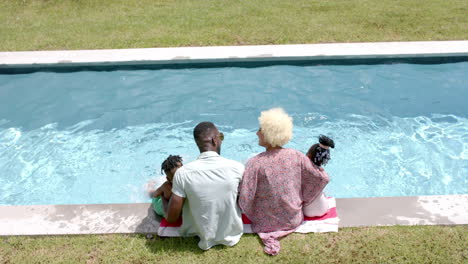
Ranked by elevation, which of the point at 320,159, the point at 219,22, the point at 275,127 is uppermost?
the point at 219,22

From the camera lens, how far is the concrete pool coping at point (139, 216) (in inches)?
176

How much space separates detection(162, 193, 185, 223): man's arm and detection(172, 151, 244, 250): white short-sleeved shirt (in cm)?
6

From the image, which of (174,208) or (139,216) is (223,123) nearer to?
(139,216)

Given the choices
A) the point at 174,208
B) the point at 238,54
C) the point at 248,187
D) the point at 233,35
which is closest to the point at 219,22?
the point at 233,35

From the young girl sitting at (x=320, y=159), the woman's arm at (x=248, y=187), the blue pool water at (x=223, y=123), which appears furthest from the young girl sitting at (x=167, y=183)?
the blue pool water at (x=223, y=123)

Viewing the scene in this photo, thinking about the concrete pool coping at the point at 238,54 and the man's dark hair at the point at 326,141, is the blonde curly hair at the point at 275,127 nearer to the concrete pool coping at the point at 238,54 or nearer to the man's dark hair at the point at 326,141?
the man's dark hair at the point at 326,141

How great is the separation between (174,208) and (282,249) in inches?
46.6

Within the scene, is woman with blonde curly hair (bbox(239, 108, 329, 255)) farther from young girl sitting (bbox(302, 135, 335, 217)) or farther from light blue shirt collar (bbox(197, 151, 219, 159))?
light blue shirt collar (bbox(197, 151, 219, 159))

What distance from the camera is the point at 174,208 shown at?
13.6 feet

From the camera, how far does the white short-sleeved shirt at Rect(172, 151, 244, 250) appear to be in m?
4.02

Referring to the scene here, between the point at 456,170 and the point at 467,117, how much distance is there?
1.61m

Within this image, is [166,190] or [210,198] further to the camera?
[166,190]

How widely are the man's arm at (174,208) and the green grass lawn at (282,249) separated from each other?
27cm

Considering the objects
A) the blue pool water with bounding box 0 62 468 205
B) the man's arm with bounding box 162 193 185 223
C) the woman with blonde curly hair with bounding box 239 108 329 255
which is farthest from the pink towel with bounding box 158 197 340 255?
the blue pool water with bounding box 0 62 468 205
